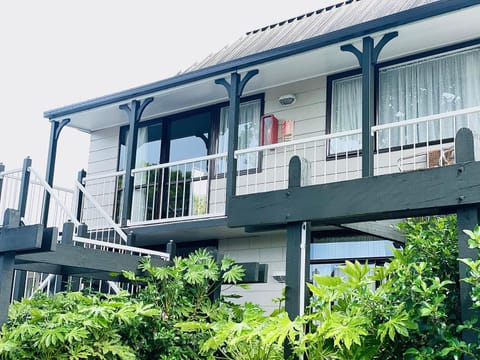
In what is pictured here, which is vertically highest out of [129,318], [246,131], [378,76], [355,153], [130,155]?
[378,76]

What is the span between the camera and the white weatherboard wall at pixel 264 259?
9453 millimetres

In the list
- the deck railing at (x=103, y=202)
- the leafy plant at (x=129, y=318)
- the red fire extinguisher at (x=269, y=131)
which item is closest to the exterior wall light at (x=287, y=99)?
the red fire extinguisher at (x=269, y=131)

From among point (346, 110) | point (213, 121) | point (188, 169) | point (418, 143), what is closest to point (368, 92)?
point (418, 143)

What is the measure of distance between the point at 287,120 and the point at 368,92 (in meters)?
2.47

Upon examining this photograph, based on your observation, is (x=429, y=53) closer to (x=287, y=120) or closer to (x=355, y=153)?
(x=355, y=153)

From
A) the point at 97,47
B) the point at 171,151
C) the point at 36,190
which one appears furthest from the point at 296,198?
the point at 97,47

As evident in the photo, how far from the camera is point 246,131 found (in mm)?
10430

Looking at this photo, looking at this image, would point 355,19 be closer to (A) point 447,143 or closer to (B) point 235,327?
(A) point 447,143

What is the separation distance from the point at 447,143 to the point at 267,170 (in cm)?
285

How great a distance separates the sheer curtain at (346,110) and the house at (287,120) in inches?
0.7

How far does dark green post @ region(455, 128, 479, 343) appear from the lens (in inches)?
145

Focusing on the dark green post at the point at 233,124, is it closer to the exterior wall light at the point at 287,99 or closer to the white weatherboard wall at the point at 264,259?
the exterior wall light at the point at 287,99

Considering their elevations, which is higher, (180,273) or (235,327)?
(180,273)

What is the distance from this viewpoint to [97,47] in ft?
87.0
